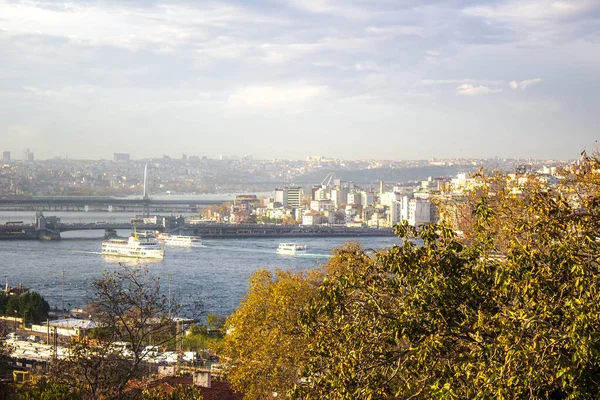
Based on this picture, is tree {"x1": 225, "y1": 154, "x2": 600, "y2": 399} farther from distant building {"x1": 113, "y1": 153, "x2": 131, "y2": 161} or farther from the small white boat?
distant building {"x1": 113, "y1": 153, "x2": 131, "y2": 161}

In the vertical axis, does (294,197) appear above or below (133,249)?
above

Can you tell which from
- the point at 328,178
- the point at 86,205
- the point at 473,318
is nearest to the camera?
the point at 473,318

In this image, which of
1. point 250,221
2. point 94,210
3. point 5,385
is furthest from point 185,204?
point 5,385

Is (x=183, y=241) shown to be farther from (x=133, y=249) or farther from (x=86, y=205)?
(x=86, y=205)

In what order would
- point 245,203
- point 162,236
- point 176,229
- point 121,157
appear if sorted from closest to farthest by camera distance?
point 162,236, point 176,229, point 245,203, point 121,157

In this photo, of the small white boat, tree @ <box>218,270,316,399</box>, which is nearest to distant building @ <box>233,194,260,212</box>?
the small white boat

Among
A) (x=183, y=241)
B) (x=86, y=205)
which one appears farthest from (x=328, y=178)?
(x=183, y=241)
